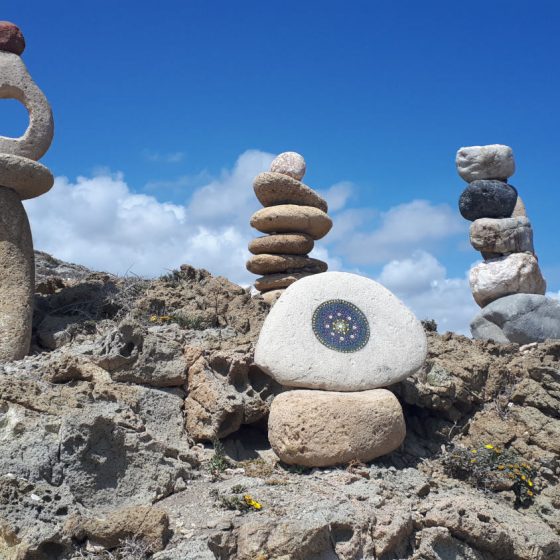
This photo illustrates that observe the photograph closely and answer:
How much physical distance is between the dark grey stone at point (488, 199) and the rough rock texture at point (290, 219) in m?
2.10

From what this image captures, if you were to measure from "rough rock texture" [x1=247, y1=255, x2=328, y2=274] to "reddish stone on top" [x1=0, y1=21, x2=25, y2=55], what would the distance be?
4.32 m

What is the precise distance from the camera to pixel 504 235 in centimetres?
1075

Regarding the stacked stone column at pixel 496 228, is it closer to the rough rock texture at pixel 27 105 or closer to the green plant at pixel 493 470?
the green plant at pixel 493 470

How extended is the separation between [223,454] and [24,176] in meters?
3.99

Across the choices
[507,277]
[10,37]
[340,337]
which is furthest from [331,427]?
[10,37]

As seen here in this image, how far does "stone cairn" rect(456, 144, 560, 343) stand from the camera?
10.5m

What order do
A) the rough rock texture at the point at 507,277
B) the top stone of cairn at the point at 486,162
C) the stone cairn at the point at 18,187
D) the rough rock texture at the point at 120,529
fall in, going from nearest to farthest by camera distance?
1. the rough rock texture at the point at 120,529
2. the stone cairn at the point at 18,187
3. the rough rock texture at the point at 507,277
4. the top stone of cairn at the point at 486,162

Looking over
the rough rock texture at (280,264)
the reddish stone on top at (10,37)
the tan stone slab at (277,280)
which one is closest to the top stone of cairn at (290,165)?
the rough rock texture at (280,264)

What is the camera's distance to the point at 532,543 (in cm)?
647

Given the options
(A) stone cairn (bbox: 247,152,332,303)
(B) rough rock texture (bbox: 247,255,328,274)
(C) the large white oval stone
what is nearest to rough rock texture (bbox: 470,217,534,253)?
(A) stone cairn (bbox: 247,152,332,303)

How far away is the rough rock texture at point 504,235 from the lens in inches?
424

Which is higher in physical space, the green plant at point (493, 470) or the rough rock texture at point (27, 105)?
the rough rock texture at point (27, 105)

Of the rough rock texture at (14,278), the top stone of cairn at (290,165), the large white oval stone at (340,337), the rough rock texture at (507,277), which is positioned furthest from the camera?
the top stone of cairn at (290,165)

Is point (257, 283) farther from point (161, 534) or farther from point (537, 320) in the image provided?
point (161, 534)
